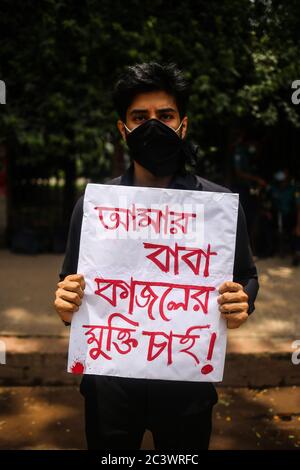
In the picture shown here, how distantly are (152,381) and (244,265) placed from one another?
0.54 m

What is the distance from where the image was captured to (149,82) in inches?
75.3

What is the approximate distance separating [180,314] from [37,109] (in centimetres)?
648

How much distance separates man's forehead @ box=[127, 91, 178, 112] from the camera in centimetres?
194

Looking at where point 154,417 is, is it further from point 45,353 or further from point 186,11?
point 186,11

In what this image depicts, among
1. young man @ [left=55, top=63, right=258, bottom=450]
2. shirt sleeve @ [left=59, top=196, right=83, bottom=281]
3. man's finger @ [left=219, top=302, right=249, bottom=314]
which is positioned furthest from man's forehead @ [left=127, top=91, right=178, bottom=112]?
man's finger @ [left=219, top=302, right=249, bottom=314]

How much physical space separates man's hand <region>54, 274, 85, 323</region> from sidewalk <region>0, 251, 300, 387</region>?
2685mm

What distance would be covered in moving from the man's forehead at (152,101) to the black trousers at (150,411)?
982 mm

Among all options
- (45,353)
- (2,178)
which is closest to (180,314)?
(45,353)

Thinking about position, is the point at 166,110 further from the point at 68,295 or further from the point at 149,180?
the point at 68,295

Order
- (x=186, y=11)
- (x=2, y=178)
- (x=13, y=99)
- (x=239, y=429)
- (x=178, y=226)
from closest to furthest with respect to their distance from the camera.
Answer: (x=178, y=226) < (x=239, y=429) < (x=186, y=11) < (x=13, y=99) < (x=2, y=178)

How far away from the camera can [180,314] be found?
190cm

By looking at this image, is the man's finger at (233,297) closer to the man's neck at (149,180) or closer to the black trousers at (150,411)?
the black trousers at (150,411)

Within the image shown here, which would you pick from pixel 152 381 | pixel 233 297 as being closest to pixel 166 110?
pixel 233 297

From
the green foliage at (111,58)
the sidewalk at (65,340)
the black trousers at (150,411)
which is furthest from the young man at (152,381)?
the green foliage at (111,58)
